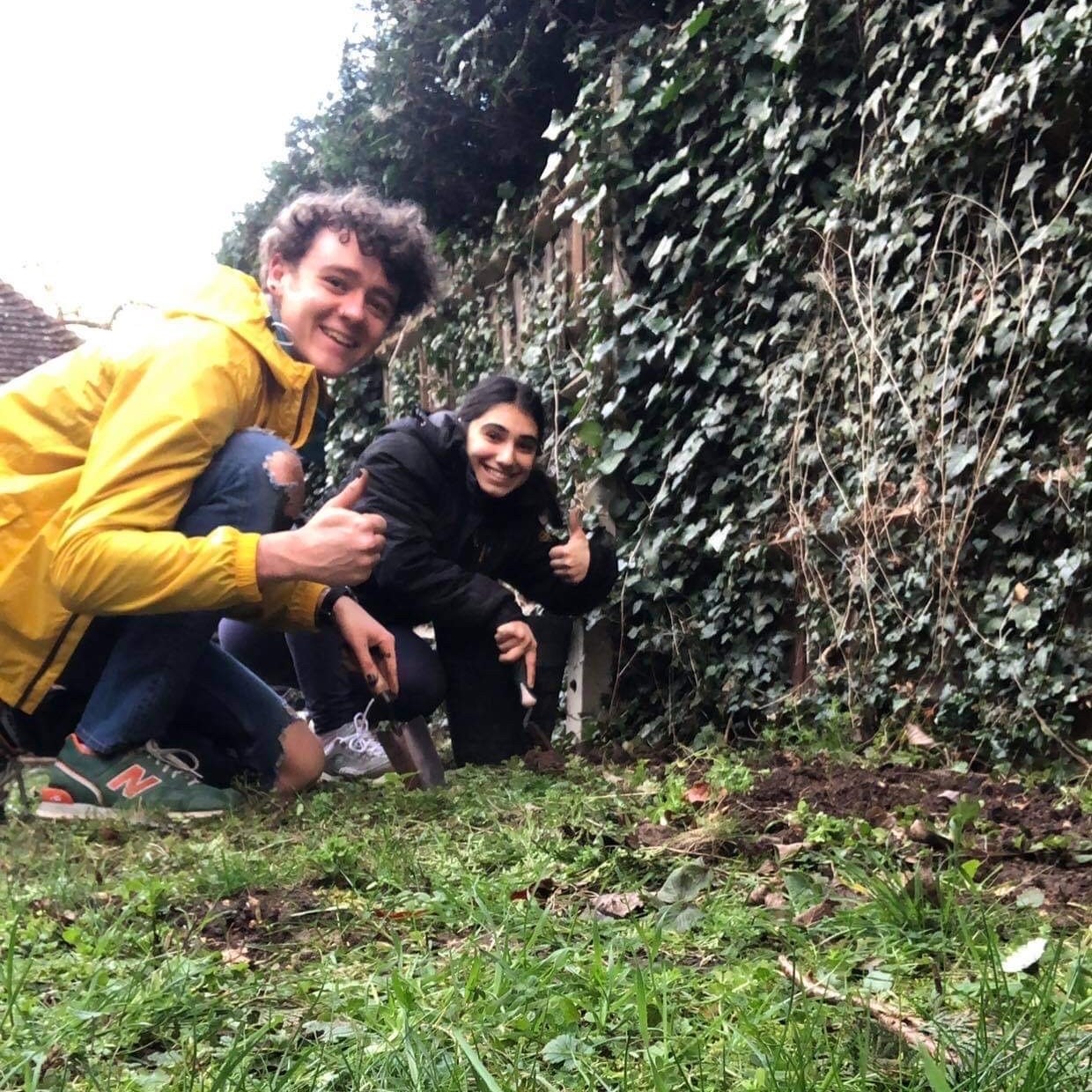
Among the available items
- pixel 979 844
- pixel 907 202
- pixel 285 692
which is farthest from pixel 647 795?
pixel 285 692

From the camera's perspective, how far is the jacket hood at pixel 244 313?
2369 millimetres

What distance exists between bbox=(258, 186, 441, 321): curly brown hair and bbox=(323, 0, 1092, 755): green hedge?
888 millimetres

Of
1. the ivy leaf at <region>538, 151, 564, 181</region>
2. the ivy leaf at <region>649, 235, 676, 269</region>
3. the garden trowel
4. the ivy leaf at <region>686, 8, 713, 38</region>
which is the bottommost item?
the garden trowel

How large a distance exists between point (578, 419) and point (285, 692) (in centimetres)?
181

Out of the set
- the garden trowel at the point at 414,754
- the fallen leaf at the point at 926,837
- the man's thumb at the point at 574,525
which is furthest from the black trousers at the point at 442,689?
the fallen leaf at the point at 926,837

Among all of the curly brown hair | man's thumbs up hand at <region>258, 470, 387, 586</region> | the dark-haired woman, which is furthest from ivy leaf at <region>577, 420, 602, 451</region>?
man's thumbs up hand at <region>258, 470, 387, 586</region>

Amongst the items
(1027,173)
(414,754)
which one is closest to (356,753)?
(414,754)

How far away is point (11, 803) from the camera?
220 cm

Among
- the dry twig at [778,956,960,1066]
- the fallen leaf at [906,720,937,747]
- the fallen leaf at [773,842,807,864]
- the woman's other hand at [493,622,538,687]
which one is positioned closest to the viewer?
the dry twig at [778,956,960,1066]

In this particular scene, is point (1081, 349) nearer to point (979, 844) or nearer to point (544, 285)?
point (979, 844)

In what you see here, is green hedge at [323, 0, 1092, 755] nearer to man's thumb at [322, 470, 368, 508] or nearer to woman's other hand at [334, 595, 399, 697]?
woman's other hand at [334, 595, 399, 697]

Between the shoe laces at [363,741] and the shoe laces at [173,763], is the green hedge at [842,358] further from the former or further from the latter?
the shoe laces at [173,763]

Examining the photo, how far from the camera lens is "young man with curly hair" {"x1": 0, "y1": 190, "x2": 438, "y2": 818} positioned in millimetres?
2166

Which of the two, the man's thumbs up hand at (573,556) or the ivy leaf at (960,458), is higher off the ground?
the ivy leaf at (960,458)
